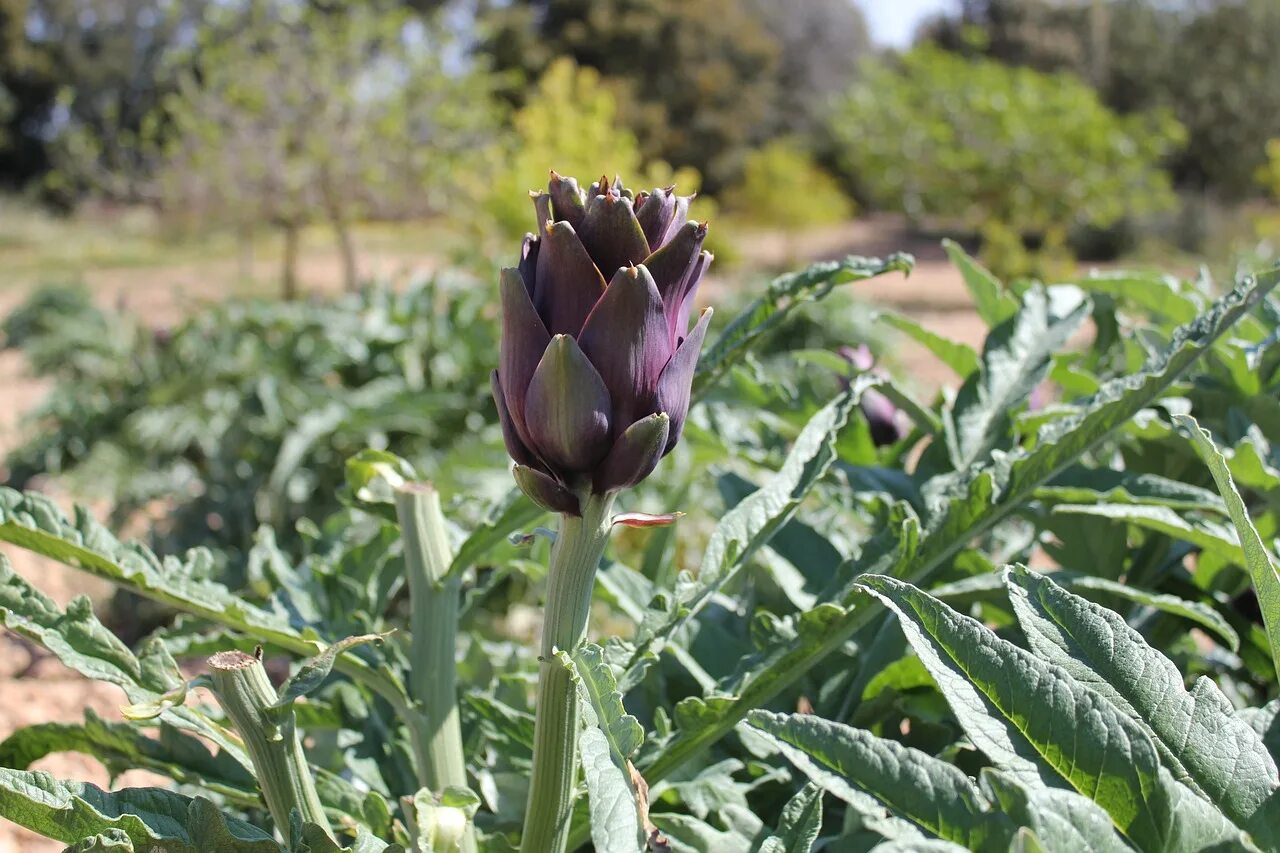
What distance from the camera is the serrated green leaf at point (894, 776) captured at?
57 centimetres

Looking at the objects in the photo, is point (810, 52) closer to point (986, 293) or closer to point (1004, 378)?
point (986, 293)

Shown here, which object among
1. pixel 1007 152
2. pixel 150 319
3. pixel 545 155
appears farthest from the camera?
pixel 1007 152

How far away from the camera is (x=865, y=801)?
610 mm

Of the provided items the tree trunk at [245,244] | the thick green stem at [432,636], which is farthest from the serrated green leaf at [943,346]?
the tree trunk at [245,244]

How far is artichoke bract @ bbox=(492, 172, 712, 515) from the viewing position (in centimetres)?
62

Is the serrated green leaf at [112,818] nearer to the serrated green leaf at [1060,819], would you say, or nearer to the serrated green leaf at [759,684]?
the serrated green leaf at [759,684]

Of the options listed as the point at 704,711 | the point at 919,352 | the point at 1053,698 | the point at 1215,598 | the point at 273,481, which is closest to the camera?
the point at 1053,698

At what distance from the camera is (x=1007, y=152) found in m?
11.8

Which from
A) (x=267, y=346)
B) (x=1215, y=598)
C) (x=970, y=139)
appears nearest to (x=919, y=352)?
(x=970, y=139)

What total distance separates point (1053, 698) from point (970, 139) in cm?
1239

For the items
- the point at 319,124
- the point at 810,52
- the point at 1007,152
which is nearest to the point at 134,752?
the point at 319,124

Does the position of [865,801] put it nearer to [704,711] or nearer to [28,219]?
[704,711]

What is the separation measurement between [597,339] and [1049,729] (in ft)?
0.99

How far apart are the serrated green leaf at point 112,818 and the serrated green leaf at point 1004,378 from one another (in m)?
0.66
